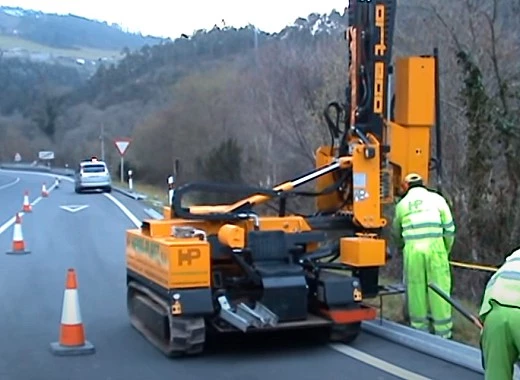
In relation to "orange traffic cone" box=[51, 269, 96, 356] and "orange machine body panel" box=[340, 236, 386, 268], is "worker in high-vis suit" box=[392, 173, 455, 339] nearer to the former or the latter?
"orange machine body panel" box=[340, 236, 386, 268]

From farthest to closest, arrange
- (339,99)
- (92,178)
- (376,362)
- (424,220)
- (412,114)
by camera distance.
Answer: (92,178) → (339,99) → (412,114) → (424,220) → (376,362)

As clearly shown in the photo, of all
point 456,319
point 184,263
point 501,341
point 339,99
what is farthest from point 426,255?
point 339,99

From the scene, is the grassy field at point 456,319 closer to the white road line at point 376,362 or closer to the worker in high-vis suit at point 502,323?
the white road line at point 376,362

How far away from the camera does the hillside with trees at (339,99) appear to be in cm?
1808

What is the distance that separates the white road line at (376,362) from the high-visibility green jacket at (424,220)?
1.29 metres

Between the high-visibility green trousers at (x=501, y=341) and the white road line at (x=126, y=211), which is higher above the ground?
the high-visibility green trousers at (x=501, y=341)

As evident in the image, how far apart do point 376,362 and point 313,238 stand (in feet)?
5.24

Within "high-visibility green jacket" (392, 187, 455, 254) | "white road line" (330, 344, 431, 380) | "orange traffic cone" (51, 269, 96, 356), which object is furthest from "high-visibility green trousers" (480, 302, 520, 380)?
"orange traffic cone" (51, 269, 96, 356)

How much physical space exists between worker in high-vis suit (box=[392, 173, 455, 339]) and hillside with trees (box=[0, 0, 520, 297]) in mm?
6135

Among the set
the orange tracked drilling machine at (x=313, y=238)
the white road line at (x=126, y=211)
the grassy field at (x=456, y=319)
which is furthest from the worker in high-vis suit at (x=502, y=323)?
the white road line at (x=126, y=211)

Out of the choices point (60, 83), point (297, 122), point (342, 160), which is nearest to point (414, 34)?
point (297, 122)

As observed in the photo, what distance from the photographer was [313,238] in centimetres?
1057

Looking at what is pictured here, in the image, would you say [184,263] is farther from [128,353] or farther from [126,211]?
[126,211]

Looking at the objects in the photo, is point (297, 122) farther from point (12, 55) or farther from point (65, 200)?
point (12, 55)
